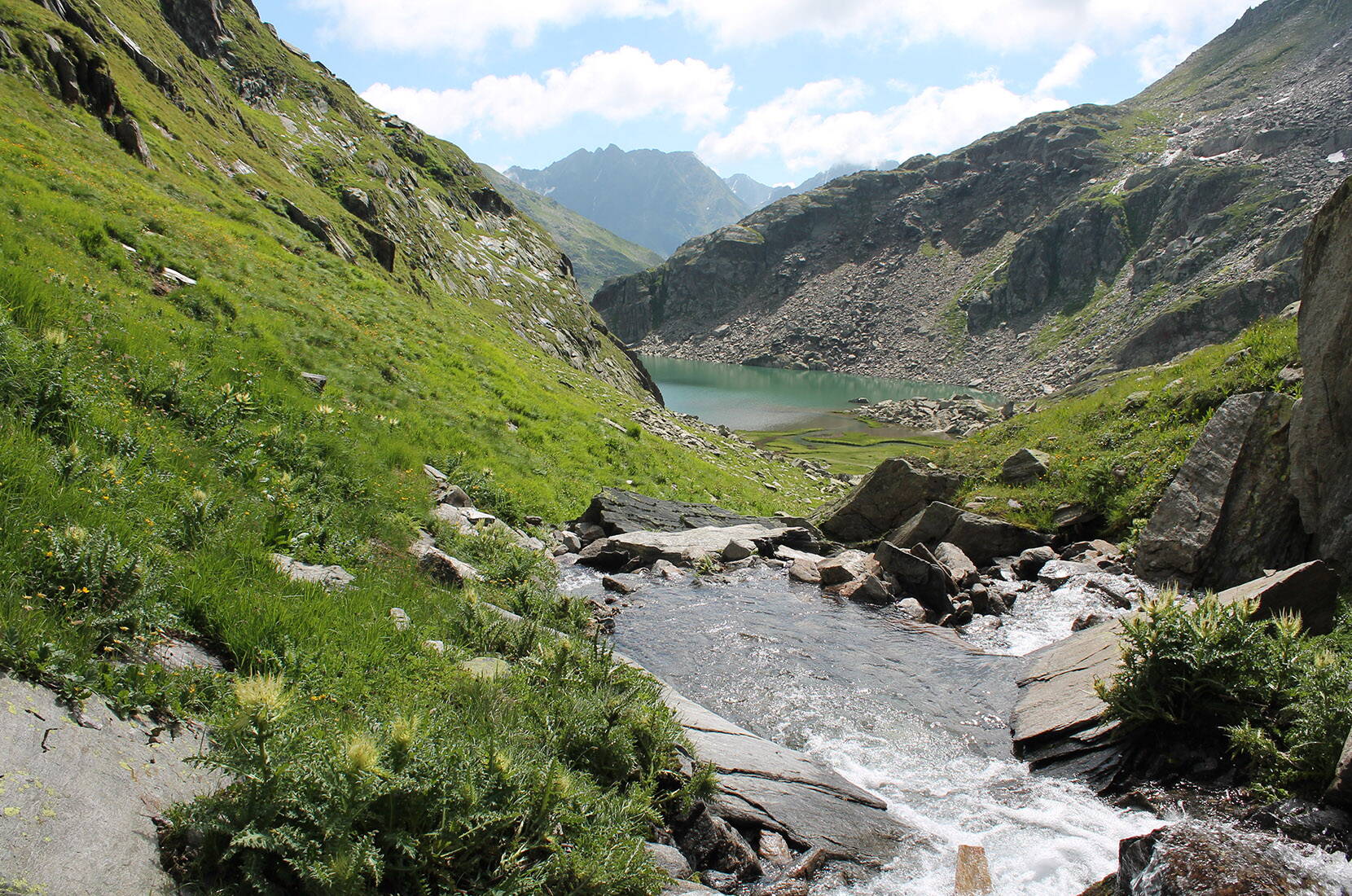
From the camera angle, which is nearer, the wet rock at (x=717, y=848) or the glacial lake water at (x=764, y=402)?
→ the wet rock at (x=717, y=848)

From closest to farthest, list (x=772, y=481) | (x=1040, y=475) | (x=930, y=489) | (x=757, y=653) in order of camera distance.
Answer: (x=757, y=653)
(x=1040, y=475)
(x=930, y=489)
(x=772, y=481)

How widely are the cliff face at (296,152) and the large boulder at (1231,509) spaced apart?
106ft

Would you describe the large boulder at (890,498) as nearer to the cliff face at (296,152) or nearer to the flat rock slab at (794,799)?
the flat rock slab at (794,799)

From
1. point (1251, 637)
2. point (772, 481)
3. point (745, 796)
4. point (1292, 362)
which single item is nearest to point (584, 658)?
point (745, 796)

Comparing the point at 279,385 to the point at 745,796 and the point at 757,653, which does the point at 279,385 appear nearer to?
the point at 757,653

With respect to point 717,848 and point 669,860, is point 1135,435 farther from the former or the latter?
point 669,860

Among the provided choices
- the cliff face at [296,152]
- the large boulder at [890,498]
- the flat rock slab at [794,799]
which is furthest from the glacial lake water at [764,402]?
the flat rock slab at [794,799]

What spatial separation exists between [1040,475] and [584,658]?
626 inches

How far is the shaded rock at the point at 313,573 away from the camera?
7.77m

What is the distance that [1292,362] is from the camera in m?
15.7

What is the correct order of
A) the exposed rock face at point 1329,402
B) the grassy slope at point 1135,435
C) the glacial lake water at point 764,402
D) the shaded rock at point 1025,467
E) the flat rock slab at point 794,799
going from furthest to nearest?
the glacial lake water at point 764,402
the shaded rock at point 1025,467
the grassy slope at point 1135,435
the exposed rock face at point 1329,402
the flat rock slab at point 794,799

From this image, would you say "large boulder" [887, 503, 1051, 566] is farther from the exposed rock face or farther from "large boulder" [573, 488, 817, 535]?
the exposed rock face

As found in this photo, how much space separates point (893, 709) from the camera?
34.3ft

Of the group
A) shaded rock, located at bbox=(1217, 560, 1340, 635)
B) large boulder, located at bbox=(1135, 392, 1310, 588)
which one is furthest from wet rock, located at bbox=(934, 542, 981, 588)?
shaded rock, located at bbox=(1217, 560, 1340, 635)
